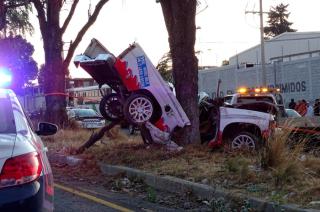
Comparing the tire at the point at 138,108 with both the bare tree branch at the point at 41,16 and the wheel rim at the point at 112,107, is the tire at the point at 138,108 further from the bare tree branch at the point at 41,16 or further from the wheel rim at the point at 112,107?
the bare tree branch at the point at 41,16

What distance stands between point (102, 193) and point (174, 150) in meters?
2.28

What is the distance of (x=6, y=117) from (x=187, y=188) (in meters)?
3.65

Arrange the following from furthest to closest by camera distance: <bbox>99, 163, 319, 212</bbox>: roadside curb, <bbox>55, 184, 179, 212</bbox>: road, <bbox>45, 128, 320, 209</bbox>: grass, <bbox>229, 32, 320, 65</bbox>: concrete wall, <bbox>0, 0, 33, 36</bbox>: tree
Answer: <bbox>229, 32, 320, 65</bbox>: concrete wall
<bbox>0, 0, 33, 36</bbox>: tree
<bbox>55, 184, 179, 212</bbox>: road
<bbox>45, 128, 320, 209</bbox>: grass
<bbox>99, 163, 319, 212</bbox>: roadside curb

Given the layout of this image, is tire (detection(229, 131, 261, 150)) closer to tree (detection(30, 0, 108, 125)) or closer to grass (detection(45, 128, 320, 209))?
grass (detection(45, 128, 320, 209))

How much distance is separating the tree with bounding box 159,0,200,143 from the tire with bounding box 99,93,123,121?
49.9 inches

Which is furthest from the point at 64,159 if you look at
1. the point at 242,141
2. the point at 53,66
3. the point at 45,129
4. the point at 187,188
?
the point at 53,66

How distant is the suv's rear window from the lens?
5.14 m

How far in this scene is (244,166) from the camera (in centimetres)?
854

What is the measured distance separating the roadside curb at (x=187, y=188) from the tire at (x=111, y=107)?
1584mm

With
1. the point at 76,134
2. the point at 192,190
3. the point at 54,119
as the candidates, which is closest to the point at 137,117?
the point at 192,190

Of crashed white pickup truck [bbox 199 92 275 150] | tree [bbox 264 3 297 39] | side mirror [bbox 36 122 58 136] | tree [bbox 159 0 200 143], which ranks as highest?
tree [bbox 264 3 297 39]

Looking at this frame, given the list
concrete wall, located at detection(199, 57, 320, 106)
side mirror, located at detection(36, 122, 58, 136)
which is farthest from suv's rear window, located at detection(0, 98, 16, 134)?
concrete wall, located at detection(199, 57, 320, 106)

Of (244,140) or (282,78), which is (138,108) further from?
(282,78)

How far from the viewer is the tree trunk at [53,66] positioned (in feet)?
64.1
